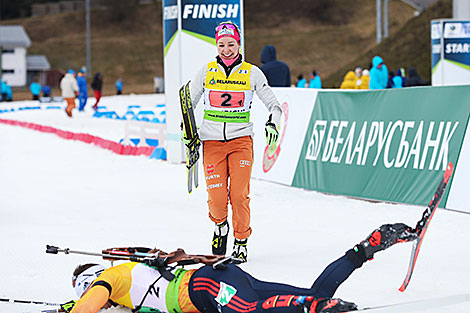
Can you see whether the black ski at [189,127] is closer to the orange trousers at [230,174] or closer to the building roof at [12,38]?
the orange trousers at [230,174]

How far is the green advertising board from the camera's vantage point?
8273mm

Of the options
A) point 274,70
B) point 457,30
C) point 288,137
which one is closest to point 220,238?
point 288,137

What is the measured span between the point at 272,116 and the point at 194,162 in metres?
0.74

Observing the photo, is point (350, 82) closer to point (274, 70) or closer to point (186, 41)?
point (186, 41)

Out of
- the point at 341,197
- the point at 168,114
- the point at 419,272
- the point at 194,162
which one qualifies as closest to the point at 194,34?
the point at 168,114

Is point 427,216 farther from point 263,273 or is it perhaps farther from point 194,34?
point 194,34

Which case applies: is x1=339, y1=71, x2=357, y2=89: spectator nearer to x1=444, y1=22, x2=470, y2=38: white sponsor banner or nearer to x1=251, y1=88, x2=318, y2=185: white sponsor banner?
x1=444, y1=22, x2=470, y2=38: white sponsor banner

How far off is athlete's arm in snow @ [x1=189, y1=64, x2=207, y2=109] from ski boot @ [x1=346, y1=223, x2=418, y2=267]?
2.38 meters

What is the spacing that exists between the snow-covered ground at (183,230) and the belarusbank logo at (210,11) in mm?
2665

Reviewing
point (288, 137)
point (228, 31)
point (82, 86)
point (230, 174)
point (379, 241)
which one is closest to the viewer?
point (379, 241)

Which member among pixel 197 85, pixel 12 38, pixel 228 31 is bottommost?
pixel 197 85

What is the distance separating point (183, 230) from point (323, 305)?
4026 millimetres

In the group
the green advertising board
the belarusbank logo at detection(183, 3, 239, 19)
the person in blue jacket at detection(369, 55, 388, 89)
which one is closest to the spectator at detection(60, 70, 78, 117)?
the person in blue jacket at detection(369, 55, 388, 89)

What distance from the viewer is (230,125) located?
6.11 m
